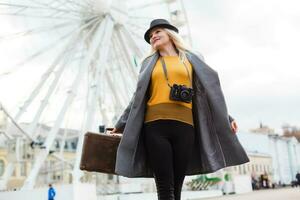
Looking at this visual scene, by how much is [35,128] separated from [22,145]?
3.18ft

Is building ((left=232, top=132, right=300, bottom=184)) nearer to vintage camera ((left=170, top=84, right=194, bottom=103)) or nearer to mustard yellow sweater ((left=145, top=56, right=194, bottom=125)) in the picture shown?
mustard yellow sweater ((left=145, top=56, right=194, bottom=125))

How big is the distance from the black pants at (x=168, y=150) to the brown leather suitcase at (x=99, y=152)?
1.09 ft

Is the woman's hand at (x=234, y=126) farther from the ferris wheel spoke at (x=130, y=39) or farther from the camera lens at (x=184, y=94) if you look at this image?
the ferris wheel spoke at (x=130, y=39)

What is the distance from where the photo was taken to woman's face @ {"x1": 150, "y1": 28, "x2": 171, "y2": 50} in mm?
3922

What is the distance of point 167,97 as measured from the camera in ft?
11.7

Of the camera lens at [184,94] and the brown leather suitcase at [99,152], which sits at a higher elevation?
the camera lens at [184,94]

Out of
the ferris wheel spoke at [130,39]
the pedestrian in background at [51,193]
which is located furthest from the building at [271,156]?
the pedestrian in background at [51,193]

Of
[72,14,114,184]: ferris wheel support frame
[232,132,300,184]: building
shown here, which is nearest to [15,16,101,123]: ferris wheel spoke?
[72,14,114,184]: ferris wheel support frame

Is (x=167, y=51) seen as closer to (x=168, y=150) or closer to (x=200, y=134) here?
(x=200, y=134)

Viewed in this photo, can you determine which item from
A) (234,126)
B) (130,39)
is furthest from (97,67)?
(234,126)

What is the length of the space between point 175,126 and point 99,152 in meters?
0.65

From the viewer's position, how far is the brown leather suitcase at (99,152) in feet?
12.3

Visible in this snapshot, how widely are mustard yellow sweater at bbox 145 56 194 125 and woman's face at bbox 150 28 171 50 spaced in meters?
0.16

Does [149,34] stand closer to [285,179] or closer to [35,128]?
[35,128]
